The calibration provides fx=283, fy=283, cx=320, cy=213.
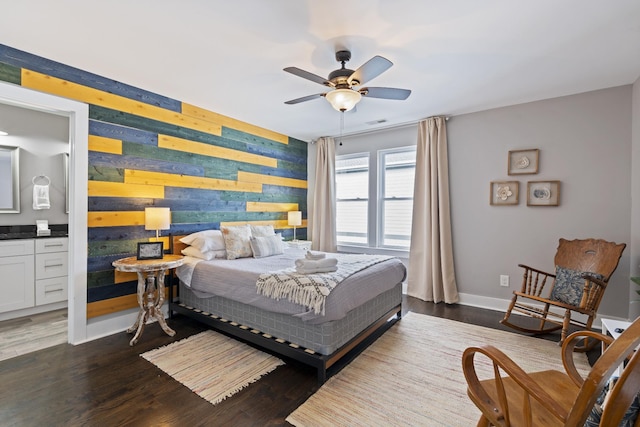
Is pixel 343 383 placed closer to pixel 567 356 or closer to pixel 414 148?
pixel 567 356

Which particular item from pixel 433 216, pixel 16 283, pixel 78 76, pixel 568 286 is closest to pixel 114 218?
pixel 78 76

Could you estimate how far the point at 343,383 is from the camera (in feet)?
6.91

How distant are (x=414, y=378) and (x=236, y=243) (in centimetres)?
237

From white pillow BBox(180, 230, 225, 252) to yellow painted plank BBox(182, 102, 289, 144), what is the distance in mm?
1560

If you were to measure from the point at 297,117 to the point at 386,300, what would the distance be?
2.78 metres

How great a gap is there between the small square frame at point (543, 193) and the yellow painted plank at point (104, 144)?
15.7 feet

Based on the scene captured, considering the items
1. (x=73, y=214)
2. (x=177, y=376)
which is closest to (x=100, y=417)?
(x=177, y=376)

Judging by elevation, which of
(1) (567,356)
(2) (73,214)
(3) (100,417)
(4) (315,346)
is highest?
(2) (73,214)

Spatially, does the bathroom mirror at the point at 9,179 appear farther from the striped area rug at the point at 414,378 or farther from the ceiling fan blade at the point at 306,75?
the striped area rug at the point at 414,378

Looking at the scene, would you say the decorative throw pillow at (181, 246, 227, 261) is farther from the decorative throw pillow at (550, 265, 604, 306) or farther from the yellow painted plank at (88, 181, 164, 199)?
the decorative throw pillow at (550, 265, 604, 306)

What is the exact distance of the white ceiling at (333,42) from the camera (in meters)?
1.91

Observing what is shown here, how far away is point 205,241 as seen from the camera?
11.0ft

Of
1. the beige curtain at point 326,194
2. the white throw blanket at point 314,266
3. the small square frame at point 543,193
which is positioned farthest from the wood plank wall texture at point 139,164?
the small square frame at point 543,193

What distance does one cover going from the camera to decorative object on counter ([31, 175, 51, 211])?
Result: 3723 millimetres
